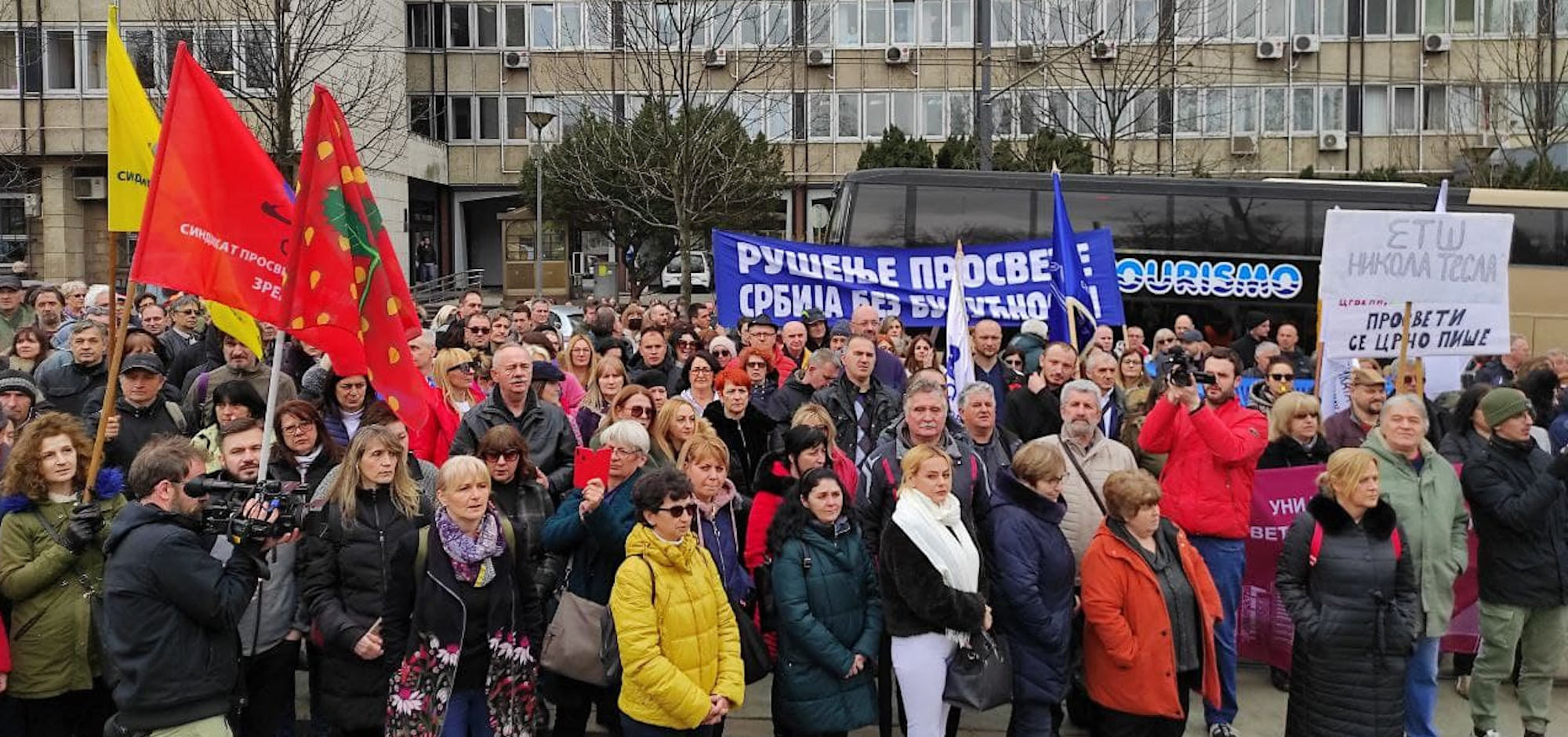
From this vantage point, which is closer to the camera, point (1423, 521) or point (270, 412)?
point (270, 412)

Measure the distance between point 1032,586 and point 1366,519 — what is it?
148 centimetres

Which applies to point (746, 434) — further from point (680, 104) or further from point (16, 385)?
point (680, 104)

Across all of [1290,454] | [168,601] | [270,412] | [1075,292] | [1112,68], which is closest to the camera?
[168,601]

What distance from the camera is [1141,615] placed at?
5.51 metres

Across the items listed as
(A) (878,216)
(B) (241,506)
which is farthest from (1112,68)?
(B) (241,506)

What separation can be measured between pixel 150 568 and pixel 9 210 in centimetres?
3563

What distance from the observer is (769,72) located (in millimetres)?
40750

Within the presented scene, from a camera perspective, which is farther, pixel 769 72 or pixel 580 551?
pixel 769 72

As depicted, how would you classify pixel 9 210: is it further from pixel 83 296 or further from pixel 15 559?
pixel 15 559

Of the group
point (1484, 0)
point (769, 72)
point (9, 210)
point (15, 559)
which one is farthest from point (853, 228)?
point (1484, 0)

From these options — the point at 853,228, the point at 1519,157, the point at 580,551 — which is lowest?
the point at 580,551

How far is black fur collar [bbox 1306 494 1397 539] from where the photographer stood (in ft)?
18.1

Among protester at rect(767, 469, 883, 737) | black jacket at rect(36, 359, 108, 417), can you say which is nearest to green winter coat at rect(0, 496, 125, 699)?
protester at rect(767, 469, 883, 737)

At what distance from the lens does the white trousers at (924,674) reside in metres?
5.58
